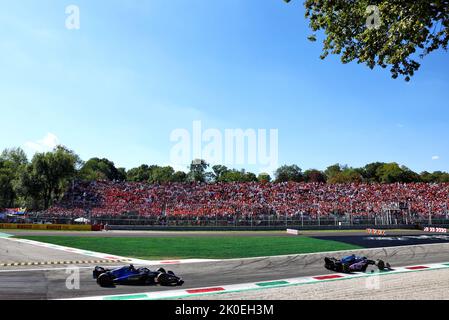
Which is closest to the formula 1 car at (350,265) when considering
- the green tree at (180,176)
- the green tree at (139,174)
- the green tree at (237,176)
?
the green tree at (237,176)

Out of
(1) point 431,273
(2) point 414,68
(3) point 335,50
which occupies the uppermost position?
(3) point 335,50

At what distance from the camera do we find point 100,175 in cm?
10475

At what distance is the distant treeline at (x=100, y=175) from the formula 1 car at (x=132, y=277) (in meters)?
41.4

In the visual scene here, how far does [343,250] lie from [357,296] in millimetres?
8783

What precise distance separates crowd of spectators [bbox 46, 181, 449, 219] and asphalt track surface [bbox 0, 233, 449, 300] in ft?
56.0

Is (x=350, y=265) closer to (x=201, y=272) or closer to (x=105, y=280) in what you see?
(x=201, y=272)

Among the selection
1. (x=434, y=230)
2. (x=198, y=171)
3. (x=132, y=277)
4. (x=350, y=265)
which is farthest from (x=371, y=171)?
(x=132, y=277)

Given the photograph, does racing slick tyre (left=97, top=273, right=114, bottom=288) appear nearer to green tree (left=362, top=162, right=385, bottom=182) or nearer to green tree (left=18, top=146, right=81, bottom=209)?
green tree (left=18, top=146, right=81, bottom=209)

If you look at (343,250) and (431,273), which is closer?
(431,273)

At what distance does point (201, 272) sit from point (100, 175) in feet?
326

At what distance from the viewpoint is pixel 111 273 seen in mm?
10555

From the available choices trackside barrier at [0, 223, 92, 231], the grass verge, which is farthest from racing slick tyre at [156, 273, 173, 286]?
trackside barrier at [0, 223, 92, 231]
